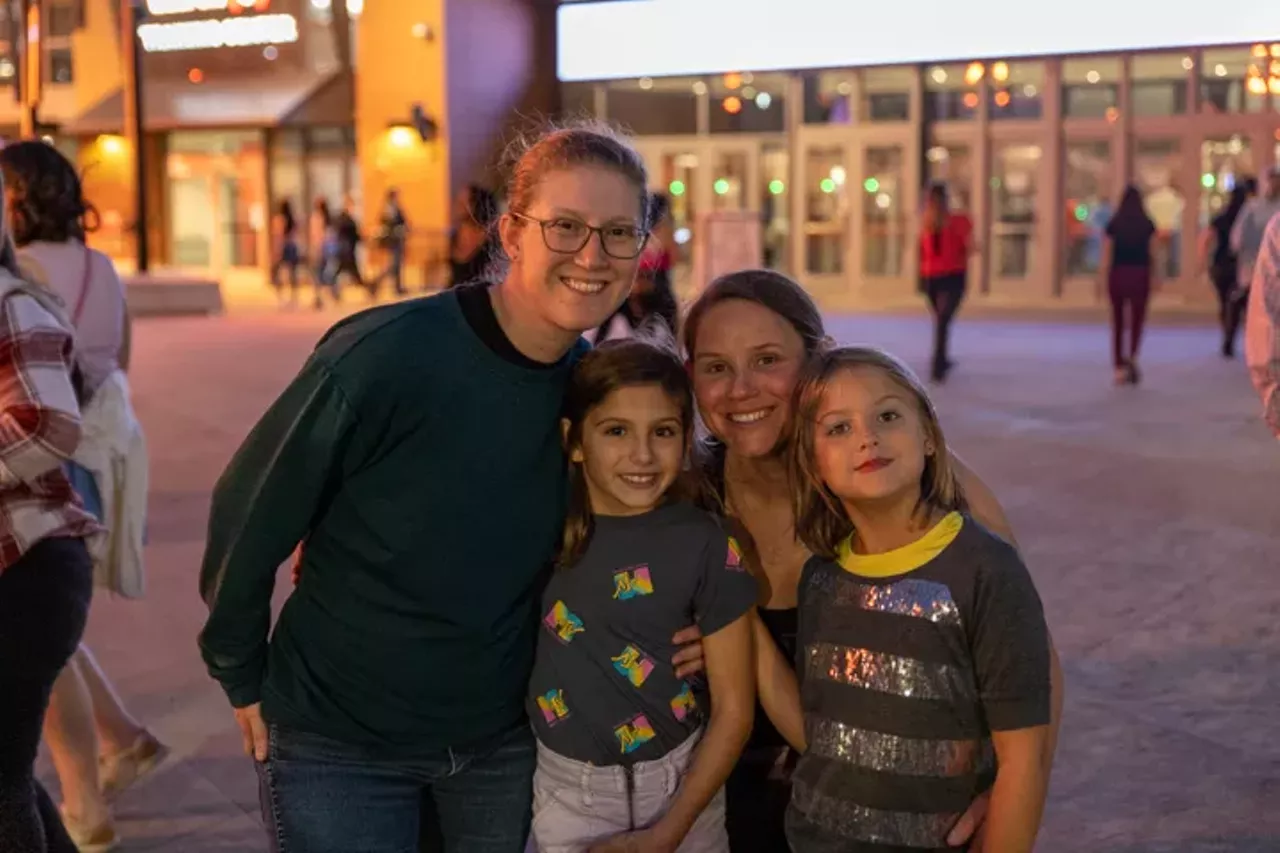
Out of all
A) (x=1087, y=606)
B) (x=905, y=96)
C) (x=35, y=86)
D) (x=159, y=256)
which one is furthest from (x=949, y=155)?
(x=1087, y=606)

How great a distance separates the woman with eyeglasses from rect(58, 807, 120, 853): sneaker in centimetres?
175

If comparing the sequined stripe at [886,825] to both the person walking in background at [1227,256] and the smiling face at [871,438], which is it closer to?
the smiling face at [871,438]

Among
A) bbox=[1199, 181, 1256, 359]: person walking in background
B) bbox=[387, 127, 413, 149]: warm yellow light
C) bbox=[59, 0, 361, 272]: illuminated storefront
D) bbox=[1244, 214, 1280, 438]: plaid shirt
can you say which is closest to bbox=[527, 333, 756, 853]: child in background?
bbox=[1244, 214, 1280, 438]: plaid shirt

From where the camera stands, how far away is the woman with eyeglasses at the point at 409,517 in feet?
7.40

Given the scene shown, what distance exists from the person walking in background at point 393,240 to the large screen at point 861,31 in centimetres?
510

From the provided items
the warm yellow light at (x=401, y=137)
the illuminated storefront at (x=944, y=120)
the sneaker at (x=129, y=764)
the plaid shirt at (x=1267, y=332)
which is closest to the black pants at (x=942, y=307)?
the plaid shirt at (x=1267, y=332)

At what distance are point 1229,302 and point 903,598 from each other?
1477 centimetres

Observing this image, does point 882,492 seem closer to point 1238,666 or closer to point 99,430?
point 99,430

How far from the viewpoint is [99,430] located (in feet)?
13.8

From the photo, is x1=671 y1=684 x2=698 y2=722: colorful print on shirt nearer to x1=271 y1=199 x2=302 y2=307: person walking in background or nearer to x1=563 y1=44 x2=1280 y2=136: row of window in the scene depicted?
x1=563 y1=44 x2=1280 y2=136: row of window

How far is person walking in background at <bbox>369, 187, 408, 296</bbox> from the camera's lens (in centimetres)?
2611

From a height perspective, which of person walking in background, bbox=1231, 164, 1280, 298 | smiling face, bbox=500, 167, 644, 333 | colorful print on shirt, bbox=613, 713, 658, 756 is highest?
person walking in background, bbox=1231, 164, 1280, 298

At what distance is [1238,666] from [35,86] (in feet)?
63.4

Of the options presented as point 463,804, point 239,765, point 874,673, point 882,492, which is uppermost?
point 882,492
